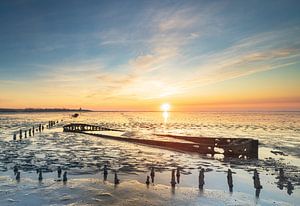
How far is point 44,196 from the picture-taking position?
19.0 m

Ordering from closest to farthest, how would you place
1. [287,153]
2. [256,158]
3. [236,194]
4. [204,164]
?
[236,194], [204,164], [256,158], [287,153]

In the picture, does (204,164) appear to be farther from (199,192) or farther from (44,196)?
(44,196)

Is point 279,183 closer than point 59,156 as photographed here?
Yes

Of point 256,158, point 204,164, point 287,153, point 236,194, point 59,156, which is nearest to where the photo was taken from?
point 236,194

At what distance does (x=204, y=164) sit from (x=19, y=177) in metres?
20.2

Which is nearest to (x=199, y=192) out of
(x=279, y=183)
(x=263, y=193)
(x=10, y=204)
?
(x=263, y=193)

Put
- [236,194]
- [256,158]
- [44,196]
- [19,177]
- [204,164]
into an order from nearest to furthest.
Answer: [44,196] → [236,194] → [19,177] → [204,164] → [256,158]

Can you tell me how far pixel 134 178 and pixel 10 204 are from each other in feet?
34.6

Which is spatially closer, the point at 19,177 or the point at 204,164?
the point at 19,177

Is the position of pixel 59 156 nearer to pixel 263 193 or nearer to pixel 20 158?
pixel 20 158

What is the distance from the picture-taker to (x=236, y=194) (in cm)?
2091

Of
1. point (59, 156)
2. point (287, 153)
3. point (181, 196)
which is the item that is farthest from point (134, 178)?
point (287, 153)

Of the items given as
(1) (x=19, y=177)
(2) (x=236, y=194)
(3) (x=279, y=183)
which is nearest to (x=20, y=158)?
(1) (x=19, y=177)

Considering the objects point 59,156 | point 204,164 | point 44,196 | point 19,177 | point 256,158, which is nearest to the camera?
point 44,196
